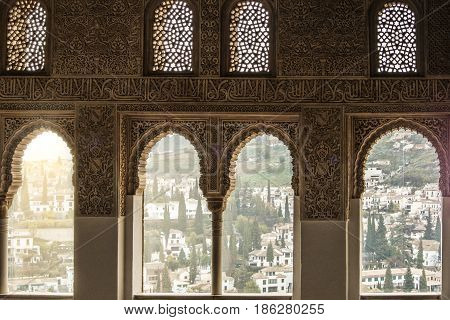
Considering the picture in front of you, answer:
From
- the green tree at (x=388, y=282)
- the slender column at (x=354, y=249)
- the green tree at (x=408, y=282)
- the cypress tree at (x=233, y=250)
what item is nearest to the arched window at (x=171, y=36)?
the cypress tree at (x=233, y=250)

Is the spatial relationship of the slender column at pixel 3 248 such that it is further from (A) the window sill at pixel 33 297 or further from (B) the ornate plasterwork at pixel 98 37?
(B) the ornate plasterwork at pixel 98 37

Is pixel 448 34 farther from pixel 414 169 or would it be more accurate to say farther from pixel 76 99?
pixel 76 99

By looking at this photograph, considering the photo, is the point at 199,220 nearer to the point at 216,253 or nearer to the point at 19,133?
the point at 216,253

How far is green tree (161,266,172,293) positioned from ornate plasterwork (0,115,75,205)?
1.90m

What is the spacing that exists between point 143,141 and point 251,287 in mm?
2260

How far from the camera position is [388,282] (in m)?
8.04

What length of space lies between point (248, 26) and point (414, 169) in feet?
8.81

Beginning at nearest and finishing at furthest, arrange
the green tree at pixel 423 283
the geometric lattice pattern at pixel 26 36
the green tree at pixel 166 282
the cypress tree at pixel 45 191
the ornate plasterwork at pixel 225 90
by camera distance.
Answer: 1. the ornate plasterwork at pixel 225 90
2. the green tree at pixel 423 283
3. the geometric lattice pattern at pixel 26 36
4. the green tree at pixel 166 282
5. the cypress tree at pixel 45 191

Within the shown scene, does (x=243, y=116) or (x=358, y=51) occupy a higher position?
(x=358, y=51)

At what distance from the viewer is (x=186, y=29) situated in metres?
8.09

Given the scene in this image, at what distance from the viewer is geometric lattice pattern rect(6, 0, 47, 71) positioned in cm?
812

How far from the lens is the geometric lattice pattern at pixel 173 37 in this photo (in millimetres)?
8062

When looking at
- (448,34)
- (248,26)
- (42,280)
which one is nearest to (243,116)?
(248,26)

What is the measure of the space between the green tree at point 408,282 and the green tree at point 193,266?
102 inches
